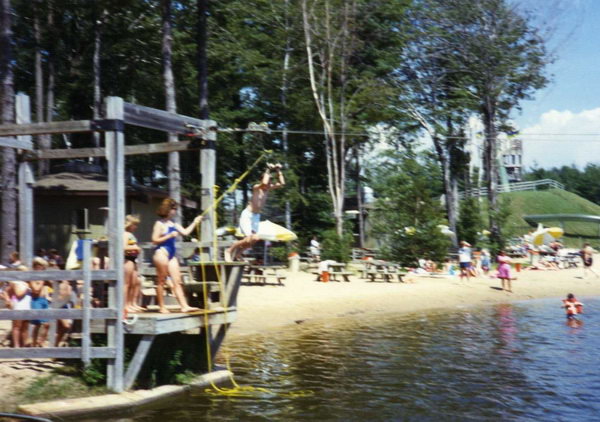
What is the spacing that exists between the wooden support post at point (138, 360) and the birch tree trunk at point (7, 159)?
7.95 metres

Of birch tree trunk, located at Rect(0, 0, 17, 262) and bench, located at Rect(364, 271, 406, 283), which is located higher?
birch tree trunk, located at Rect(0, 0, 17, 262)

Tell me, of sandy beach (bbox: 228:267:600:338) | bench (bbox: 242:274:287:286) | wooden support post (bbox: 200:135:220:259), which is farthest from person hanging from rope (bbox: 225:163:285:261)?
bench (bbox: 242:274:287:286)

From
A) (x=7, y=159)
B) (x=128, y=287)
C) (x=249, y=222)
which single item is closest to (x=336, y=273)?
(x=7, y=159)

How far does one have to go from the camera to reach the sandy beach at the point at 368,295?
20983mm

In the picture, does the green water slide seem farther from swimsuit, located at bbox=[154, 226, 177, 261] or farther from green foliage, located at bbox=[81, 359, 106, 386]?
green foliage, located at bbox=[81, 359, 106, 386]

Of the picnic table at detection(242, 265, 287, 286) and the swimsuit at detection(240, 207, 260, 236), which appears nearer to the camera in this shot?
the swimsuit at detection(240, 207, 260, 236)

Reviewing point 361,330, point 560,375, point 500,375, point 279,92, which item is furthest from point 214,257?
point 279,92

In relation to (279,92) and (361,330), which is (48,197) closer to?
(361,330)

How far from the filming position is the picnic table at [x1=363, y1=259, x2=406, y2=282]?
29.8 meters

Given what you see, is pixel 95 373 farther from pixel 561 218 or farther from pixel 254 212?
pixel 561 218

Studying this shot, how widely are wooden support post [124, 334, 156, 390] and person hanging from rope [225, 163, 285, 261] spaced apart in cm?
248

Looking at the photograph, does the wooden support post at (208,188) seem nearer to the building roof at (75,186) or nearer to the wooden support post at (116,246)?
the wooden support post at (116,246)

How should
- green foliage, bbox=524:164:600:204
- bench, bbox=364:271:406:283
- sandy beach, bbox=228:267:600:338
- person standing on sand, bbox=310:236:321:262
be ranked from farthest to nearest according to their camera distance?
1. green foliage, bbox=524:164:600:204
2. person standing on sand, bbox=310:236:321:262
3. bench, bbox=364:271:406:283
4. sandy beach, bbox=228:267:600:338

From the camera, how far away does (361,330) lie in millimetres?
19156
